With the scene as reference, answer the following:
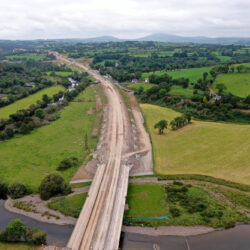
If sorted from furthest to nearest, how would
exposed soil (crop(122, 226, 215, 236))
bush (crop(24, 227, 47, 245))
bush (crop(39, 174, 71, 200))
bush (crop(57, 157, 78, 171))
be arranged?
bush (crop(57, 157, 78, 171)), bush (crop(39, 174, 71, 200)), exposed soil (crop(122, 226, 215, 236)), bush (crop(24, 227, 47, 245))

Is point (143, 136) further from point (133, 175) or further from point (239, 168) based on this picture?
point (239, 168)

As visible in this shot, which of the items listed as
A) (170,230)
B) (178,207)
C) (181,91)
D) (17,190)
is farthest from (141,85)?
(170,230)

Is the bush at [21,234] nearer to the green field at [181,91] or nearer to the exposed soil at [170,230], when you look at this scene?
the exposed soil at [170,230]

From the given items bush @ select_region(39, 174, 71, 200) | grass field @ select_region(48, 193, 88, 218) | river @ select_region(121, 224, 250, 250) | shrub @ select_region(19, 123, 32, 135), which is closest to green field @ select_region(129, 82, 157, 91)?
shrub @ select_region(19, 123, 32, 135)

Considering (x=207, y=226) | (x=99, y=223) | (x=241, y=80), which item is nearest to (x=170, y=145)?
(x=207, y=226)

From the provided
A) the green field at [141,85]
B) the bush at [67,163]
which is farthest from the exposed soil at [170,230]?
the green field at [141,85]

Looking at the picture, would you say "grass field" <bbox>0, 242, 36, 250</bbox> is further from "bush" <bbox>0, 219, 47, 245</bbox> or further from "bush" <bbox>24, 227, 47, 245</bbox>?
"bush" <bbox>24, 227, 47, 245</bbox>

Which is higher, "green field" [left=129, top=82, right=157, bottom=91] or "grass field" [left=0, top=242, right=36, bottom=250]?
"green field" [left=129, top=82, right=157, bottom=91]

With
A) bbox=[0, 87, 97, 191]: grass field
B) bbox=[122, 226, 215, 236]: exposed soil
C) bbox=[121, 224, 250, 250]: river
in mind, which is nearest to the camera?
bbox=[121, 224, 250, 250]: river
